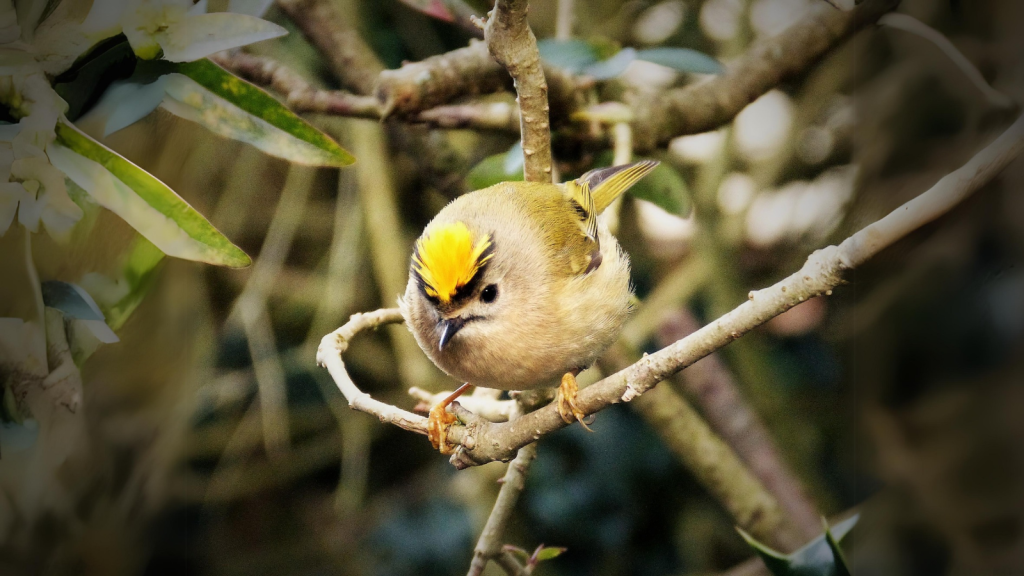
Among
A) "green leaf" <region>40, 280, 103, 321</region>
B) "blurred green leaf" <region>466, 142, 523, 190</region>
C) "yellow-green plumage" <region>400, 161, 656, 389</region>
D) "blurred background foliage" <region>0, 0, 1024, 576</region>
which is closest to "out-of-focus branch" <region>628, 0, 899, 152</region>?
"blurred background foliage" <region>0, 0, 1024, 576</region>

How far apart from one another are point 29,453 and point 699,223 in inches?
65.3

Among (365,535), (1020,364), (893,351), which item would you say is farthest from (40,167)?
(1020,364)

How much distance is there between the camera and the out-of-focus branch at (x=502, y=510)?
154cm

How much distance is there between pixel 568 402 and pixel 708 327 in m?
0.32

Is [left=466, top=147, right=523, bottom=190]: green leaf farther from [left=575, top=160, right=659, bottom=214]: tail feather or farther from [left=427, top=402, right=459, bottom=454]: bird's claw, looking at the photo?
[left=427, top=402, right=459, bottom=454]: bird's claw

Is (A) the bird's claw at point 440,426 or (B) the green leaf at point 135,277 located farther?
(B) the green leaf at point 135,277

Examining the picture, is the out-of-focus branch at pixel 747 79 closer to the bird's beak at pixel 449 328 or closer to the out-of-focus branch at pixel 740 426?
the out-of-focus branch at pixel 740 426

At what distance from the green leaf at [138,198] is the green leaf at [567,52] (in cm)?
83

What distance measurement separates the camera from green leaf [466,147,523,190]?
157 cm

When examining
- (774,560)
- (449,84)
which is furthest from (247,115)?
(774,560)

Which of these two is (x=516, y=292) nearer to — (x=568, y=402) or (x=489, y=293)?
(x=489, y=293)

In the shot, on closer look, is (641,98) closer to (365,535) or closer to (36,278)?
(365,535)

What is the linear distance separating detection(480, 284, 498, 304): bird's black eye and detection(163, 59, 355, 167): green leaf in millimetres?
505

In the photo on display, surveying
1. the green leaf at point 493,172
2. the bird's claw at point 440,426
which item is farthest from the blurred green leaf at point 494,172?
the bird's claw at point 440,426
